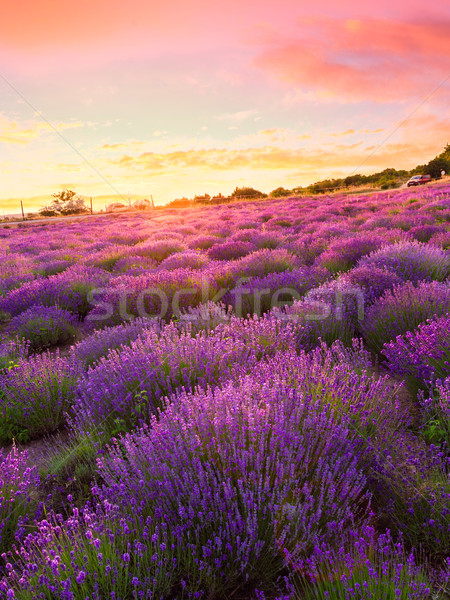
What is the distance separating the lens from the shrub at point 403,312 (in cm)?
356

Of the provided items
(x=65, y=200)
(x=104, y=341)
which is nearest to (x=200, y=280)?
(x=104, y=341)

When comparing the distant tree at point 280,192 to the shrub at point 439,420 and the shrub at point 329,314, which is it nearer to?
the shrub at point 329,314

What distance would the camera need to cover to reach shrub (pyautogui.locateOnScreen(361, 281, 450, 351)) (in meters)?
3.56

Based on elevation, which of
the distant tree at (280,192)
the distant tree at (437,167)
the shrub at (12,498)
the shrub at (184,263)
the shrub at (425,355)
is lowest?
the shrub at (12,498)

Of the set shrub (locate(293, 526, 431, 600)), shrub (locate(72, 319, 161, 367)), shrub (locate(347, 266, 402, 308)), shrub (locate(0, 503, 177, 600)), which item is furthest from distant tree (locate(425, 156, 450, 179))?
shrub (locate(0, 503, 177, 600))

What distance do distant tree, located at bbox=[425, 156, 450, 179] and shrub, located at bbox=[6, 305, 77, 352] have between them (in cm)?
5072

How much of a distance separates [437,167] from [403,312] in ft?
170

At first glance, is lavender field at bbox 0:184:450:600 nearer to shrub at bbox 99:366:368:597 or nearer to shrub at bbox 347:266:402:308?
shrub at bbox 99:366:368:597

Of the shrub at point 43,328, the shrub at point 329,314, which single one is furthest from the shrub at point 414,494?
the shrub at point 43,328

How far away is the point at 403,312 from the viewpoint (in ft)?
12.1

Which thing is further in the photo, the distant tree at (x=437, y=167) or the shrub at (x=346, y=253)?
the distant tree at (x=437, y=167)

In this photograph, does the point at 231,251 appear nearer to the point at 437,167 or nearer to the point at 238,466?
the point at 238,466

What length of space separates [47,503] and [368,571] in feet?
5.82

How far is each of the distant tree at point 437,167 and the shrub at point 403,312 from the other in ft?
164
